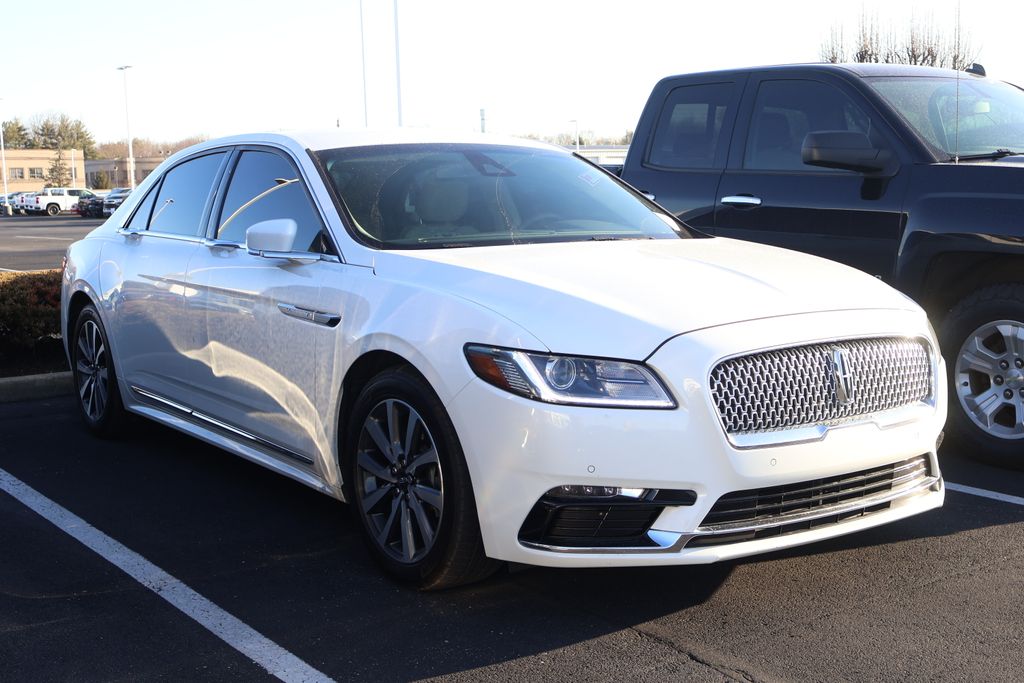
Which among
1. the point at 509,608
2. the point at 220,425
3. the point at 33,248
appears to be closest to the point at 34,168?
the point at 33,248

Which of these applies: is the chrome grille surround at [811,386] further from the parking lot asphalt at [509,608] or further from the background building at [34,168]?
the background building at [34,168]

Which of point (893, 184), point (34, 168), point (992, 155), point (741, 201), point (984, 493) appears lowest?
point (984, 493)

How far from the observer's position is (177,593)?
4.16 m

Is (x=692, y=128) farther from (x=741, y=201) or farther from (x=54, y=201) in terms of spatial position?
(x=54, y=201)

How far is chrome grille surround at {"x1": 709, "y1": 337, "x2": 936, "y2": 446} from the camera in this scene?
11.9ft

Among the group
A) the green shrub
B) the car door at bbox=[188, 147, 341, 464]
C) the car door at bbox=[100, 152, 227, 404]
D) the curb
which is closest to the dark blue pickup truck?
the car door at bbox=[188, 147, 341, 464]

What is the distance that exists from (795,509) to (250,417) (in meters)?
2.43

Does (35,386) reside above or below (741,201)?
below

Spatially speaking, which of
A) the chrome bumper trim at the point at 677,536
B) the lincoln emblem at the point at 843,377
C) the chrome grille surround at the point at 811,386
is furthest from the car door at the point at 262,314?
the lincoln emblem at the point at 843,377

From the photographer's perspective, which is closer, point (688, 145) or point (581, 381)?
point (581, 381)

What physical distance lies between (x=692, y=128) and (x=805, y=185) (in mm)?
1070

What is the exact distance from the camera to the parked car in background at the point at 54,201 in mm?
70062

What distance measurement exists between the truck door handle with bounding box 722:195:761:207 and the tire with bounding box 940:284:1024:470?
51.3 inches

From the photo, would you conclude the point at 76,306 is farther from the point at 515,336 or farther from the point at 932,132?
the point at 932,132
